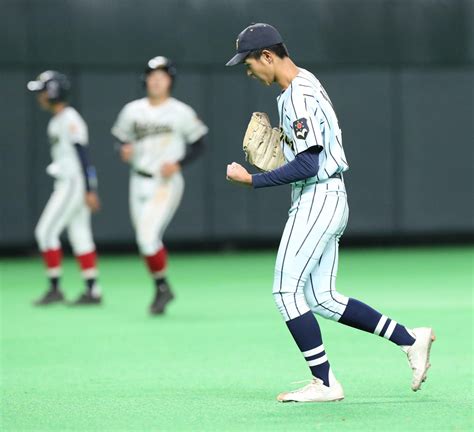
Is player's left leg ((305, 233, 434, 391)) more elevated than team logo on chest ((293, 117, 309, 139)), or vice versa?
team logo on chest ((293, 117, 309, 139))

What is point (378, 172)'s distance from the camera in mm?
17844

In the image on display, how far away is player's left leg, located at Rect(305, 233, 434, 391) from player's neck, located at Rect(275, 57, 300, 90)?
3.08 ft

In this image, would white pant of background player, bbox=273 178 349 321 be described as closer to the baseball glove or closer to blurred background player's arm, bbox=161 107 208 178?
the baseball glove

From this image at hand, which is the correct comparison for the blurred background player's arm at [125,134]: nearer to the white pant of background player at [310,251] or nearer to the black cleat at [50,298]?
the black cleat at [50,298]

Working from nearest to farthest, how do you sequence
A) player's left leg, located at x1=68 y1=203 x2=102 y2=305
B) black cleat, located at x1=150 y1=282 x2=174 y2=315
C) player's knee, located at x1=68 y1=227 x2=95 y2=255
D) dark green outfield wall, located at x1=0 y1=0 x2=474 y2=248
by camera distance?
black cleat, located at x1=150 y1=282 x2=174 y2=315, player's left leg, located at x1=68 y1=203 x2=102 y2=305, player's knee, located at x1=68 y1=227 x2=95 y2=255, dark green outfield wall, located at x1=0 y1=0 x2=474 y2=248

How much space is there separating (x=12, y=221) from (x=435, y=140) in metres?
6.52

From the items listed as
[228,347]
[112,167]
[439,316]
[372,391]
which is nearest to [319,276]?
[372,391]

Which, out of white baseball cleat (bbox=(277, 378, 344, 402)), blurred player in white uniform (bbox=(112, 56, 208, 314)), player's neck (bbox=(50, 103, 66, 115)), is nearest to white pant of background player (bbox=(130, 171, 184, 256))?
blurred player in white uniform (bbox=(112, 56, 208, 314))

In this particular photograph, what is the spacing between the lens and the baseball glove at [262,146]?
6.71 m

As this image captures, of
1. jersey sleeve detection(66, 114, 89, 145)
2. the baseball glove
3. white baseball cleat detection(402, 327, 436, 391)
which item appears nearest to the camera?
white baseball cleat detection(402, 327, 436, 391)

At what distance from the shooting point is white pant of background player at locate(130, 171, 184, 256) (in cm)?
1101

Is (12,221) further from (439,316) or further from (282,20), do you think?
(439,316)

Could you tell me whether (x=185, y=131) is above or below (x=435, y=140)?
above

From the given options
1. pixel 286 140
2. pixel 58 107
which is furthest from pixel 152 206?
pixel 286 140
